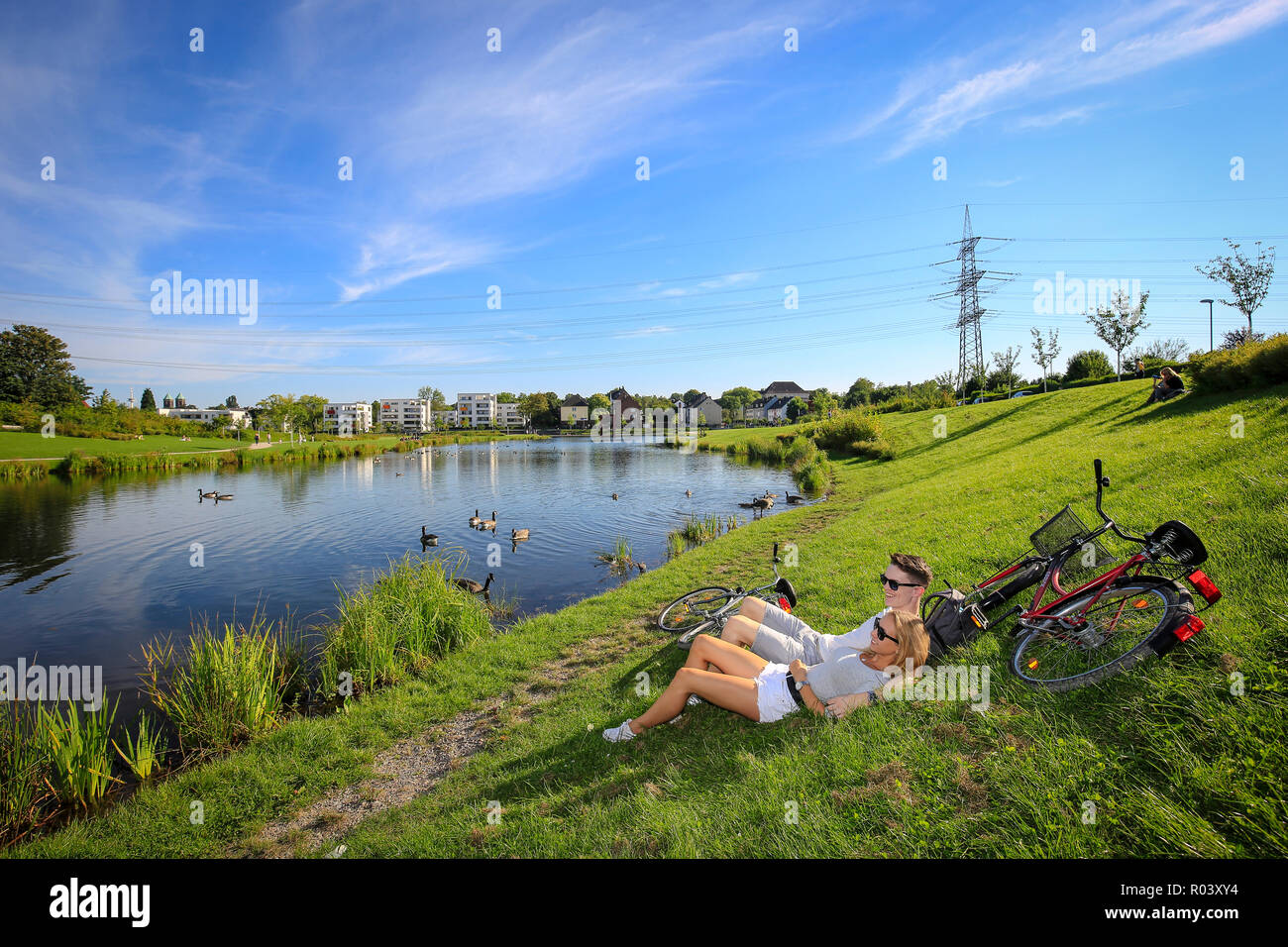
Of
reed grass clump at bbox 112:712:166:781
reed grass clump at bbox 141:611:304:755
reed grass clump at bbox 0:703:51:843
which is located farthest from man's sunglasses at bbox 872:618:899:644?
reed grass clump at bbox 0:703:51:843

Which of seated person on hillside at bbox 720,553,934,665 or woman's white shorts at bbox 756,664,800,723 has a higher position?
seated person on hillside at bbox 720,553,934,665

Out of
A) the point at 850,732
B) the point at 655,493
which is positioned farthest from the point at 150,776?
the point at 655,493

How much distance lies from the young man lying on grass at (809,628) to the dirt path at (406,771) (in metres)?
3.14

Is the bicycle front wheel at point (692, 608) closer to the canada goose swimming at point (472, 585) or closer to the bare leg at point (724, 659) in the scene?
the bare leg at point (724, 659)

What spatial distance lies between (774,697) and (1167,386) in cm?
1975

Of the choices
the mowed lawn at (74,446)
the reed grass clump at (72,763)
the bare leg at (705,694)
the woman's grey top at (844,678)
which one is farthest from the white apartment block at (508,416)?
the woman's grey top at (844,678)

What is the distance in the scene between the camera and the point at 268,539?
68.8 feet

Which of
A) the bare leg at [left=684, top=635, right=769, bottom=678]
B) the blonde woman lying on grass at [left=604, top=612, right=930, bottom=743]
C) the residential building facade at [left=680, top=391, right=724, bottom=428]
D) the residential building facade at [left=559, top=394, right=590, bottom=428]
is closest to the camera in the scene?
the blonde woman lying on grass at [left=604, top=612, right=930, bottom=743]

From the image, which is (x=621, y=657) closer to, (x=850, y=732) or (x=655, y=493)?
(x=850, y=732)

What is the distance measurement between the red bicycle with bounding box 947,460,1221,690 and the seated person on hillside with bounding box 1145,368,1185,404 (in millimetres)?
16598

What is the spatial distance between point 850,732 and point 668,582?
25.4 ft

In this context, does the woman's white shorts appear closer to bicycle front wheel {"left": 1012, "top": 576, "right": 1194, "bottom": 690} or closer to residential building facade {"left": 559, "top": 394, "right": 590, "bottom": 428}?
bicycle front wheel {"left": 1012, "top": 576, "right": 1194, "bottom": 690}

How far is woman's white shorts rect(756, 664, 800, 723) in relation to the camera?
15.3 ft

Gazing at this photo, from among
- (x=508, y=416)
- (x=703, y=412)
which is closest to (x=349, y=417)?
(x=508, y=416)
